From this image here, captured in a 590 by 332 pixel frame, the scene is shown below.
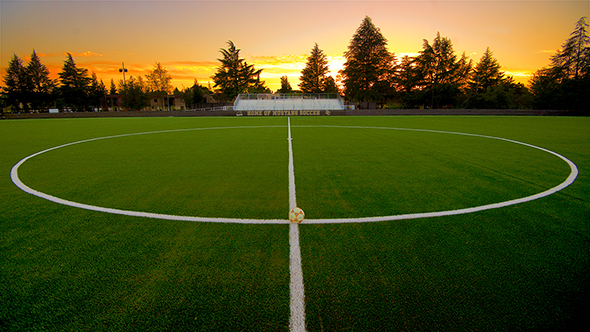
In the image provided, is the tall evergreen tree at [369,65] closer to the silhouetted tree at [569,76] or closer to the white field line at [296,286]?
the silhouetted tree at [569,76]

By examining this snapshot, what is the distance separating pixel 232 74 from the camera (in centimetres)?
6066

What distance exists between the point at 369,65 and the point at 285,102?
25.6m

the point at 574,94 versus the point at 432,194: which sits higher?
the point at 574,94

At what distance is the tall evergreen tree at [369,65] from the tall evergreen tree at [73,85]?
60681mm

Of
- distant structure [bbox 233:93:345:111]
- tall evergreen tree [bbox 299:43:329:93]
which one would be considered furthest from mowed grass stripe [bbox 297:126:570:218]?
tall evergreen tree [bbox 299:43:329:93]

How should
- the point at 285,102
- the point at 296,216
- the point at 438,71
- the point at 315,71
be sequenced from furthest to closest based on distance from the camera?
the point at 315,71, the point at 438,71, the point at 285,102, the point at 296,216

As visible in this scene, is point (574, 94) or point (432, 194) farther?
point (574, 94)

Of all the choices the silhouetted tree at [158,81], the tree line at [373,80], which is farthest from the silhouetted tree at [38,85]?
the silhouetted tree at [158,81]

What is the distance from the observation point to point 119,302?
2.14 meters

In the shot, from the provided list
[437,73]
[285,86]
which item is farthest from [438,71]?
[285,86]

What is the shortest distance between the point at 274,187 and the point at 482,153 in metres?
6.93

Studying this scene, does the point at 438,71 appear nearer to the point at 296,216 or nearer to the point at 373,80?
the point at 373,80

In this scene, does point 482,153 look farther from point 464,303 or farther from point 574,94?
point 574,94

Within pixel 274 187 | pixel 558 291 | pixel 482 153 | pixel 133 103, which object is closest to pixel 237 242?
pixel 274 187
